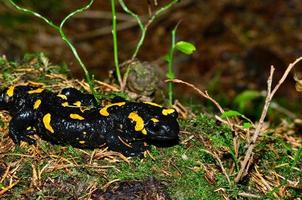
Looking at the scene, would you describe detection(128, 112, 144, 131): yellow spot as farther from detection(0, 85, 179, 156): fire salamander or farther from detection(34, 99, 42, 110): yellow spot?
detection(34, 99, 42, 110): yellow spot

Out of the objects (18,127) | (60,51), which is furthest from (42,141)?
(60,51)

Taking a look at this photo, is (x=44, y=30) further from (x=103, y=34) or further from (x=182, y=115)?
(x=182, y=115)

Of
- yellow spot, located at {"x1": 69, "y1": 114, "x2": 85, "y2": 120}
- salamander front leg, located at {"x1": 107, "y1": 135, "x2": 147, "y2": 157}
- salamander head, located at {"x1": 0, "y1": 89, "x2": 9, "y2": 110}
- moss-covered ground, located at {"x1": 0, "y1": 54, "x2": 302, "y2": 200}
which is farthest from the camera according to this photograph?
salamander head, located at {"x1": 0, "y1": 89, "x2": 9, "y2": 110}

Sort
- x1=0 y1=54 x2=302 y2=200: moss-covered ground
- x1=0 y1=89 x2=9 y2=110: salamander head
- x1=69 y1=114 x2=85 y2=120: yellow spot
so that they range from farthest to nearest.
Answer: x1=0 y1=89 x2=9 y2=110: salamander head, x1=69 y1=114 x2=85 y2=120: yellow spot, x1=0 y1=54 x2=302 y2=200: moss-covered ground

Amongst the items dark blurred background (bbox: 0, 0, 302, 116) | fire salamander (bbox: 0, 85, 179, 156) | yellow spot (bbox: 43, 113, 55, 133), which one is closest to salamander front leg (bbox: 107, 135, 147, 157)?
fire salamander (bbox: 0, 85, 179, 156)

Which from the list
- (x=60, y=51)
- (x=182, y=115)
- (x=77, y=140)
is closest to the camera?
(x=77, y=140)

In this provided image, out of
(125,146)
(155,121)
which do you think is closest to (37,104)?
(125,146)
